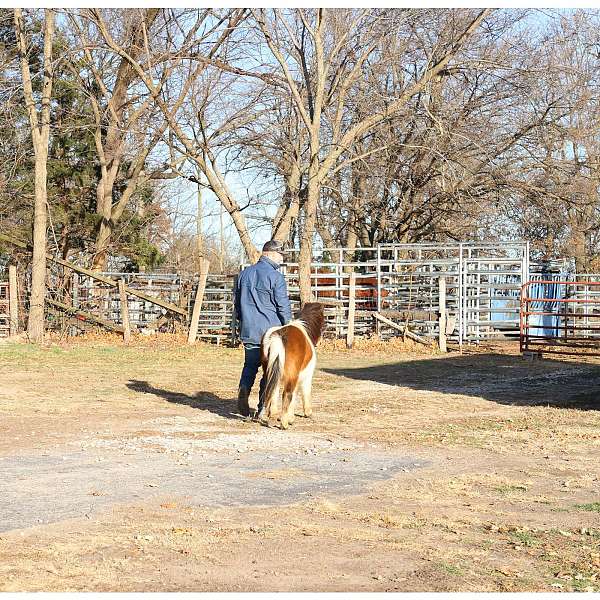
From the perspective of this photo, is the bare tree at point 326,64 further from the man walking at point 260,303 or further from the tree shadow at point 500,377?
the man walking at point 260,303

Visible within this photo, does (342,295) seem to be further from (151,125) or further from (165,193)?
(165,193)

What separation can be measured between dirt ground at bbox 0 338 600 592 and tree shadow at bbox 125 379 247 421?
42 mm

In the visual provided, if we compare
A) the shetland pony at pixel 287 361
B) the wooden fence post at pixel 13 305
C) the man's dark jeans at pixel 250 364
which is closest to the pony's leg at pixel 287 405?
the shetland pony at pixel 287 361

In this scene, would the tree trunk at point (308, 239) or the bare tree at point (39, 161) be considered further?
the tree trunk at point (308, 239)

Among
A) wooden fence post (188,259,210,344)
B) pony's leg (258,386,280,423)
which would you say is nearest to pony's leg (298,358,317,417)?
pony's leg (258,386,280,423)

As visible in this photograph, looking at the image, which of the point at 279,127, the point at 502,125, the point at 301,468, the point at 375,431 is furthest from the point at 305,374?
the point at 502,125

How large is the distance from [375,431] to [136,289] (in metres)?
17.9

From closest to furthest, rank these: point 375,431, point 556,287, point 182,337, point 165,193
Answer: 1. point 375,431
2. point 182,337
3. point 556,287
4. point 165,193

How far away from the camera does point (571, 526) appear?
6.50 metres

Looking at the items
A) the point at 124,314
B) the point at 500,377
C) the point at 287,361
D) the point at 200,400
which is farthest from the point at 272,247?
the point at 124,314

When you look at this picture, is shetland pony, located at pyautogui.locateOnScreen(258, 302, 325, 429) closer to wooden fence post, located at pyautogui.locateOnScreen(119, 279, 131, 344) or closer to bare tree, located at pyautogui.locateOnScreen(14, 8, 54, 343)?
wooden fence post, located at pyautogui.locateOnScreen(119, 279, 131, 344)

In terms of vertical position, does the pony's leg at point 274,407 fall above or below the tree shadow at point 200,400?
above

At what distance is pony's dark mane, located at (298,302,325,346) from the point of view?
11.2 meters

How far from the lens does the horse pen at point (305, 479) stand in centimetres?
539
